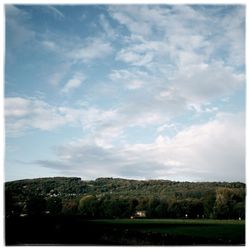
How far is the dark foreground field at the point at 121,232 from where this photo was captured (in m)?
7.35

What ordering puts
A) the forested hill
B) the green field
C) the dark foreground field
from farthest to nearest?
the forested hill
the green field
the dark foreground field

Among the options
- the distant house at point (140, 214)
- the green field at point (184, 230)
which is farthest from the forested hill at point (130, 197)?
the green field at point (184, 230)

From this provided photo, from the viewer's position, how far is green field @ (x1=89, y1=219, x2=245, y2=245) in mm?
7453

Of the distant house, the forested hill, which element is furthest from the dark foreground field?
the forested hill

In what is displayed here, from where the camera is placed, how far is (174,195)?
29.1ft

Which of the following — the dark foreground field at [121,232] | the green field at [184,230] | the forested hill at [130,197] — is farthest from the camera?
the forested hill at [130,197]

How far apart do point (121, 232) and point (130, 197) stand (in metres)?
1.19

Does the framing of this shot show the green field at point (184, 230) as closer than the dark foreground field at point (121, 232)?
No

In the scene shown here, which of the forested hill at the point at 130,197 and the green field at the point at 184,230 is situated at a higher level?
the forested hill at the point at 130,197

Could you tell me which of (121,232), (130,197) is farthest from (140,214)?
(121,232)

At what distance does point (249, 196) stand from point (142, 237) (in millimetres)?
2231

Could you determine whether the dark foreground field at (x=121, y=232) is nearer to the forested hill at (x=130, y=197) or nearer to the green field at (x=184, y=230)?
the green field at (x=184, y=230)

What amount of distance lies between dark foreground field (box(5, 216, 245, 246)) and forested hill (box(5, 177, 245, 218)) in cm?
26

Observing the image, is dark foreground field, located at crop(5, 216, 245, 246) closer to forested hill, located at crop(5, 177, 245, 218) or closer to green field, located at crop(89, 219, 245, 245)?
green field, located at crop(89, 219, 245, 245)
